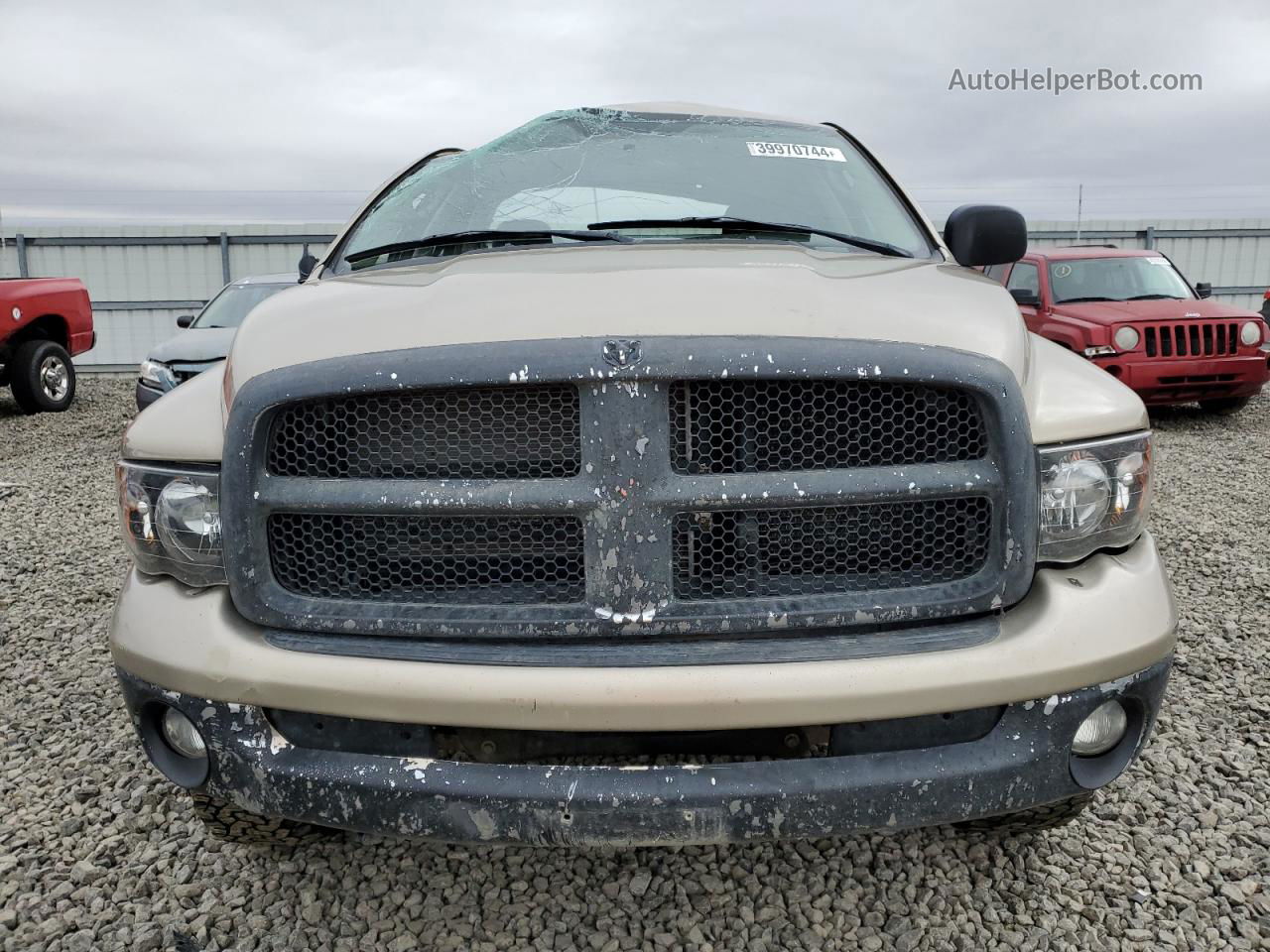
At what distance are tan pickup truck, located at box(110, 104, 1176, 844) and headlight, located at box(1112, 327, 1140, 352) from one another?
816 centimetres

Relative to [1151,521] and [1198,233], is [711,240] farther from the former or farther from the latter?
[1198,233]

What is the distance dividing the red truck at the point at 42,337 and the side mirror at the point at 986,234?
36.7ft

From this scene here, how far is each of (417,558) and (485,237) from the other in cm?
109

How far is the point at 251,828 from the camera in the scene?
225 centimetres

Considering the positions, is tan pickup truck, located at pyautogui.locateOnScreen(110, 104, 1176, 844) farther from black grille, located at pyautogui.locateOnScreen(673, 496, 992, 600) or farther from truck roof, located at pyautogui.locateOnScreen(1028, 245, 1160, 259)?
truck roof, located at pyautogui.locateOnScreen(1028, 245, 1160, 259)

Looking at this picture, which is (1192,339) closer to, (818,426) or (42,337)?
(818,426)

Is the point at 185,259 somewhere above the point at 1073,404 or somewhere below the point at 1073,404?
above

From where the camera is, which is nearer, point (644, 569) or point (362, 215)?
point (644, 569)

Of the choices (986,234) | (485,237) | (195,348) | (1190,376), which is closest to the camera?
(485,237)

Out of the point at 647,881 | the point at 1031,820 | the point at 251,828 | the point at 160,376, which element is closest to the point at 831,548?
the point at 1031,820

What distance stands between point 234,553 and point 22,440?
32.6ft

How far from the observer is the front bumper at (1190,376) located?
9.09 m

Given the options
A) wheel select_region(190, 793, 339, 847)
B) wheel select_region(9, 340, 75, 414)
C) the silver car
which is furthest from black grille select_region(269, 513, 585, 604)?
wheel select_region(9, 340, 75, 414)

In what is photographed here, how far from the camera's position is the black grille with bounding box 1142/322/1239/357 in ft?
30.0
